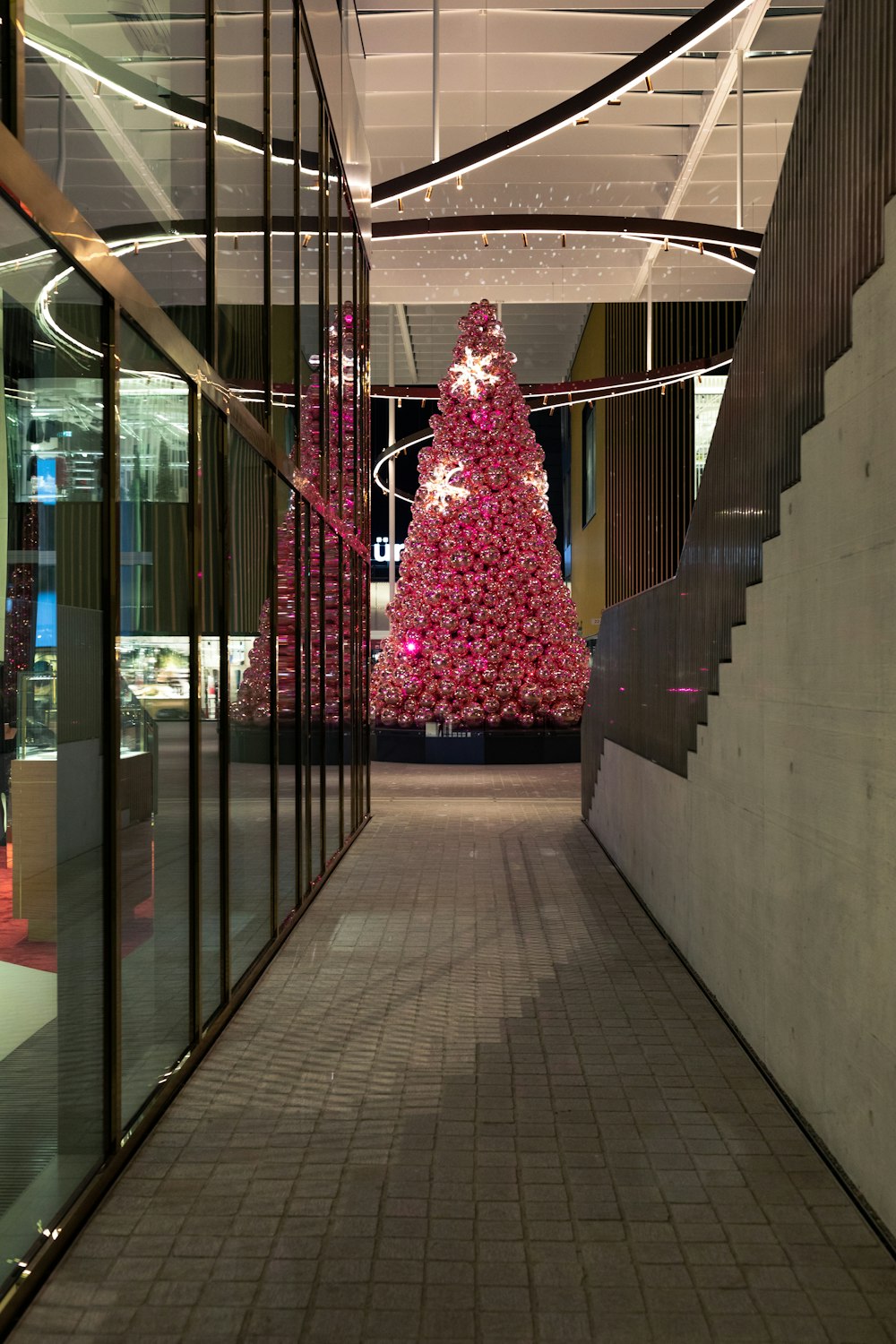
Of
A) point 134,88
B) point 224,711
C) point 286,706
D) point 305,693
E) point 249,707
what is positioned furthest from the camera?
point 305,693

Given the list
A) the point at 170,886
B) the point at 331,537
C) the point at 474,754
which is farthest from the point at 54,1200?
the point at 474,754

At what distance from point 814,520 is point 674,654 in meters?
2.76

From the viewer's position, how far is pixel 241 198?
16.9ft

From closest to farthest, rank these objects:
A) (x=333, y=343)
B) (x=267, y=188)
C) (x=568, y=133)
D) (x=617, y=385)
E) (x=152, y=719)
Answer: (x=152, y=719), (x=267, y=188), (x=333, y=343), (x=568, y=133), (x=617, y=385)

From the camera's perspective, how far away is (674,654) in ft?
21.7

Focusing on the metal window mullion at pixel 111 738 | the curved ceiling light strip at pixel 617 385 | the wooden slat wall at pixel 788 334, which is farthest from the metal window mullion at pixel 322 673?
the curved ceiling light strip at pixel 617 385

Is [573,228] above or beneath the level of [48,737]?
above

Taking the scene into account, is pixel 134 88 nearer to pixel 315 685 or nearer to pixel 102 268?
pixel 102 268

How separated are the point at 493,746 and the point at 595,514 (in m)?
11.6

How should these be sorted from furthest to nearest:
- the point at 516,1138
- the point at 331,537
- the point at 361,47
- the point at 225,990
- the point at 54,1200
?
the point at 361,47
the point at 331,537
the point at 225,990
the point at 516,1138
the point at 54,1200

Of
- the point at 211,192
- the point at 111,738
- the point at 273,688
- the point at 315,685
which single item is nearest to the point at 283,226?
the point at 211,192

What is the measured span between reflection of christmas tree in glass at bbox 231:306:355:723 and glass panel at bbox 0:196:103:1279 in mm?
2065

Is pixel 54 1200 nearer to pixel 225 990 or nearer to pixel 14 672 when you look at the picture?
pixel 14 672

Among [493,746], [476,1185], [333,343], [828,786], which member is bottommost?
[476,1185]
